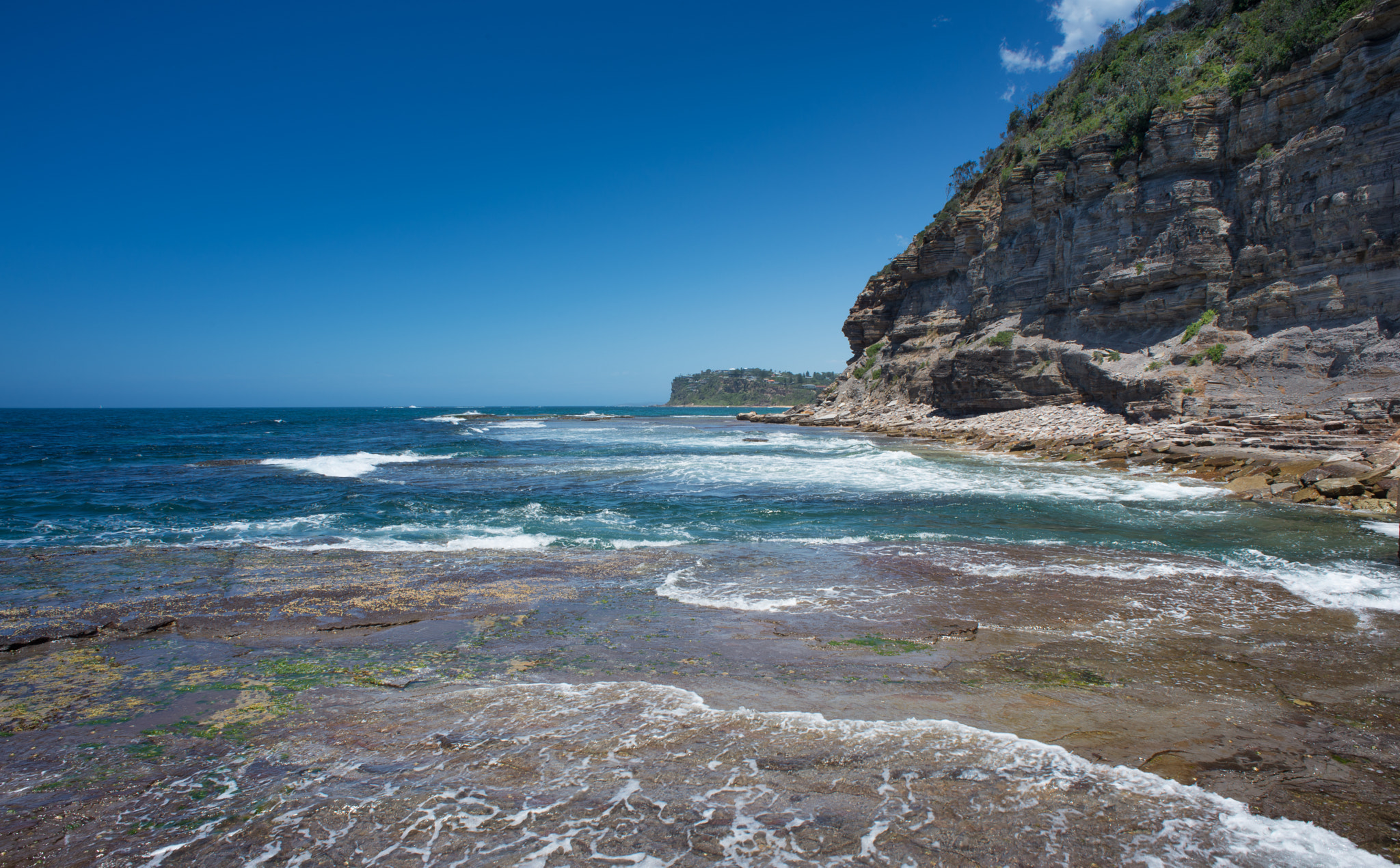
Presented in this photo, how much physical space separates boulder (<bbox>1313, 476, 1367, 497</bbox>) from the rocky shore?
0.02m

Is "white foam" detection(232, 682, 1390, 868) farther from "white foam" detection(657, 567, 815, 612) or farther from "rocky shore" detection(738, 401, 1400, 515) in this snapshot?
"rocky shore" detection(738, 401, 1400, 515)

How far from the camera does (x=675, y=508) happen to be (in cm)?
1300

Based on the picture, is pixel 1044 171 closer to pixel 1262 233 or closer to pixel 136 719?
pixel 1262 233

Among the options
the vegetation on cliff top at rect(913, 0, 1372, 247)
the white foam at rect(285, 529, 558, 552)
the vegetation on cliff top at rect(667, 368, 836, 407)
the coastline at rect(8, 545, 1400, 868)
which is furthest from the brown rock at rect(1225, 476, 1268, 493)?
the vegetation on cliff top at rect(667, 368, 836, 407)

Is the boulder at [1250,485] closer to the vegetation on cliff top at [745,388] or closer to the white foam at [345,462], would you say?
the white foam at [345,462]

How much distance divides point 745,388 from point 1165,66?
138553mm

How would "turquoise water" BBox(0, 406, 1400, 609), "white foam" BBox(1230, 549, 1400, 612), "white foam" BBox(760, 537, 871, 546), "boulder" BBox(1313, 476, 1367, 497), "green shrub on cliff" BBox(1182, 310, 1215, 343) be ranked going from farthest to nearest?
"green shrub on cliff" BBox(1182, 310, 1215, 343) < "boulder" BBox(1313, 476, 1367, 497) < "white foam" BBox(760, 537, 871, 546) < "turquoise water" BBox(0, 406, 1400, 609) < "white foam" BBox(1230, 549, 1400, 612)

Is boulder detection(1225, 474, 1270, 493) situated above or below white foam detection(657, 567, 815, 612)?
above

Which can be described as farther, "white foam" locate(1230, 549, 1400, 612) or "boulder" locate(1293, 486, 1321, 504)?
"boulder" locate(1293, 486, 1321, 504)

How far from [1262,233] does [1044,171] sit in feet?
36.5

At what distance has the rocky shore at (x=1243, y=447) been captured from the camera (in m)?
12.2

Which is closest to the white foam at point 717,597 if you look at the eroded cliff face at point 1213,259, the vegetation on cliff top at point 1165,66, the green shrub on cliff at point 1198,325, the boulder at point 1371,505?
the boulder at point 1371,505

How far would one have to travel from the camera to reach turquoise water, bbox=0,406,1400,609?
943cm

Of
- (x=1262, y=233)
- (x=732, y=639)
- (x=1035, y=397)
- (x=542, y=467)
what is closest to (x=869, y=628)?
(x=732, y=639)
